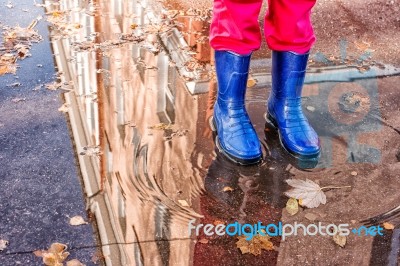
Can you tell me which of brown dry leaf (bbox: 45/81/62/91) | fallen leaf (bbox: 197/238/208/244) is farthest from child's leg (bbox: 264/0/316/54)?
brown dry leaf (bbox: 45/81/62/91)

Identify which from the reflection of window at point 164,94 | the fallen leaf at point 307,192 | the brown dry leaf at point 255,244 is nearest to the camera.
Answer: the brown dry leaf at point 255,244

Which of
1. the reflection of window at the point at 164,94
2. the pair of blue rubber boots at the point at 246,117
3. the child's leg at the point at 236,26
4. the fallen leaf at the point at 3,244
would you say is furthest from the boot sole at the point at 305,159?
the fallen leaf at the point at 3,244

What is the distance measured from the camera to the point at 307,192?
2340mm

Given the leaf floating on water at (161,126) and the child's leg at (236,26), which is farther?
the leaf floating on water at (161,126)

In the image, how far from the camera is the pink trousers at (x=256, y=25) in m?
2.33

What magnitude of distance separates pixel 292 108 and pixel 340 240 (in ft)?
2.45

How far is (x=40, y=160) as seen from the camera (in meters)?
2.50

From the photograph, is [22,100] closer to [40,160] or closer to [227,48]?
[40,160]

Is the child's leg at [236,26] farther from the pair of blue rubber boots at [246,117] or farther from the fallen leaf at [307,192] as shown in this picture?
the fallen leaf at [307,192]

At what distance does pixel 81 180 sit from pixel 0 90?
39.9 inches

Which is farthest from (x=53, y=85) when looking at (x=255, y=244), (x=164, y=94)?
(x=255, y=244)

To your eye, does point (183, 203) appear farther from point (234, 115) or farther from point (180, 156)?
point (234, 115)

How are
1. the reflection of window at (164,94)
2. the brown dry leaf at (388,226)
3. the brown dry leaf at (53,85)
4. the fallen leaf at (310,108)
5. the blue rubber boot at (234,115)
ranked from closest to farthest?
the brown dry leaf at (388,226) → the blue rubber boot at (234,115) → the reflection of window at (164,94) → the fallen leaf at (310,108) → the brown dry leaf at (53,85)

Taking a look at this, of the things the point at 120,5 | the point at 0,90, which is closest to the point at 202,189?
the point at 0,90
